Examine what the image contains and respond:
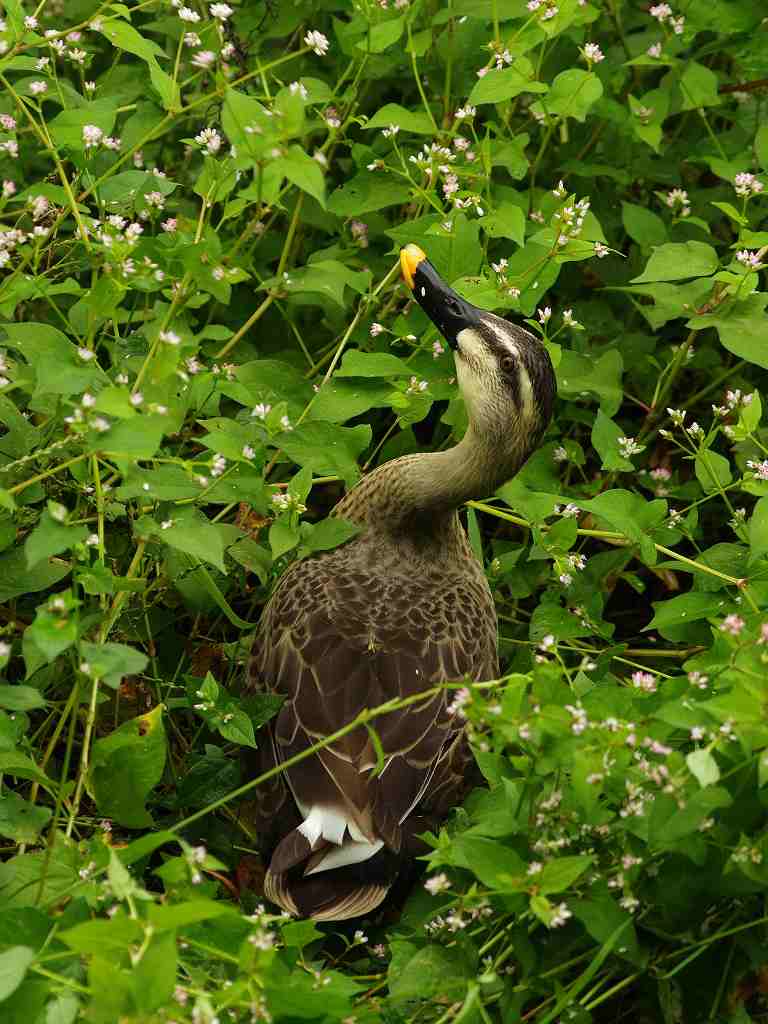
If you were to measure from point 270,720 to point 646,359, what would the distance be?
5.13ft

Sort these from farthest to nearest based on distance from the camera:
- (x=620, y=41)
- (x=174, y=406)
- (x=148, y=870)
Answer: (x=620, y=41)
(x=148, y=870)
(x=174, y=406)

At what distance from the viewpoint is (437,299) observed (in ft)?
12.2

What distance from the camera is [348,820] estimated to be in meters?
3.32

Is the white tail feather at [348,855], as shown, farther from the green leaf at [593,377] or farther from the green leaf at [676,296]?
the green leaf at [676,296]

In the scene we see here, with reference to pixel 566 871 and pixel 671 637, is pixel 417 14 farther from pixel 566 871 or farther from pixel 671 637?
pixel 566 871

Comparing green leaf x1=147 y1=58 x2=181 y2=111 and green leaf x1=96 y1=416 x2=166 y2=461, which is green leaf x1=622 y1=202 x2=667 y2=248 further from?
green leaf x1=96 y1=416 x2=166 y2=461

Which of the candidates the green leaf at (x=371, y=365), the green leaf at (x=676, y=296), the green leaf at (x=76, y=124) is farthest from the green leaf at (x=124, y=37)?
the green leaf at (x=676, y=296)

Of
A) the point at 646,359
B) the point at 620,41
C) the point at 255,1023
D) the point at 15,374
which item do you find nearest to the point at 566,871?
the point at 255,1023

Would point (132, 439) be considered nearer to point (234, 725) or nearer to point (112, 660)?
point (112, 660)

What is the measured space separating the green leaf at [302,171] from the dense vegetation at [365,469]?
1 cm

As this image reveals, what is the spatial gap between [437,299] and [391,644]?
81cm

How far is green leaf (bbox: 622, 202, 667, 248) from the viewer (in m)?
4.30

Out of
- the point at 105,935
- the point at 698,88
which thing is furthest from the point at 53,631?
the point at 698,88

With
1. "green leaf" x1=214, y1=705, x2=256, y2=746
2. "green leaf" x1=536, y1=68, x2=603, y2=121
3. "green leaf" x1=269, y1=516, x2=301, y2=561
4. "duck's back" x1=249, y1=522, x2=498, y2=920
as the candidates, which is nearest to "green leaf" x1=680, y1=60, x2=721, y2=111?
"green leaf" x1=536, y1=68, x2=603, y2=121
